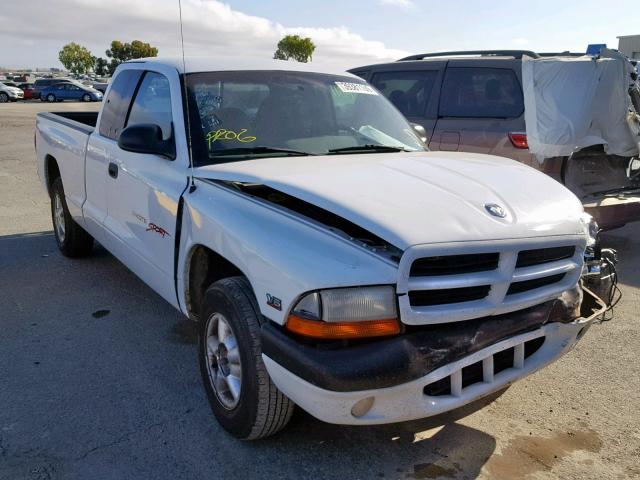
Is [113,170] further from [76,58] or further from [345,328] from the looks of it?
[76,58]

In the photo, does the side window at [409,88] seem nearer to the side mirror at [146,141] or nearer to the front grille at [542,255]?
the side mirror at [146,141]

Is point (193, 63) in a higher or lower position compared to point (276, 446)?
higher

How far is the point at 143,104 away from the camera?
14.1 ft

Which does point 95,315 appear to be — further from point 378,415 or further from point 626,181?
point 626,181

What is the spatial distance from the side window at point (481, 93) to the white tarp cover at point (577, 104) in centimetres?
22

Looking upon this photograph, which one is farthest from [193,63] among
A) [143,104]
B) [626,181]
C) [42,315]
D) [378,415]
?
[626,181]

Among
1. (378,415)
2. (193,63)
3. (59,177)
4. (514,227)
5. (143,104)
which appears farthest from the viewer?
(59,177)

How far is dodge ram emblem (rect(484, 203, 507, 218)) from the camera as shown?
2650 millimetres

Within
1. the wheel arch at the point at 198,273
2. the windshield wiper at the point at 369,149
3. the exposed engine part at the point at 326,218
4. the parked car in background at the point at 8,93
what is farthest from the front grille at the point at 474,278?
the parked car in background at the point at 8,93

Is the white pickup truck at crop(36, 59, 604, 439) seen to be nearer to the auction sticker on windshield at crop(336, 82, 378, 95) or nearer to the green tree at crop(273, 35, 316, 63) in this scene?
the auction sticker on windshield at crop(336, 82, 378, 95)

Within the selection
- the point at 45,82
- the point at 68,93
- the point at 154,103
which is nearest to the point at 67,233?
the point at 154,103

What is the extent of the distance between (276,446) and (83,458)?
0.92m

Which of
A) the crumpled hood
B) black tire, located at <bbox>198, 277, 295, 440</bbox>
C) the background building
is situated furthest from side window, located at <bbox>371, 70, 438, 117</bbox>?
the background building

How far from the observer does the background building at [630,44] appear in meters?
44.5
